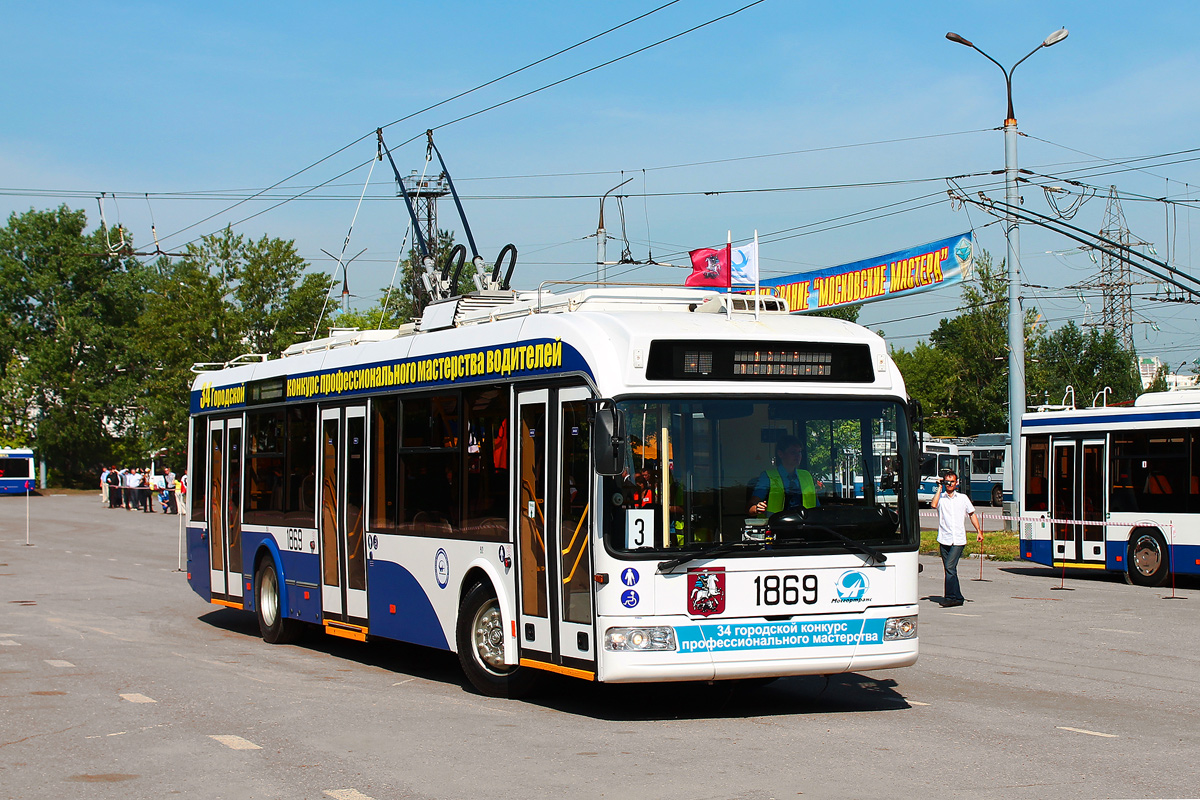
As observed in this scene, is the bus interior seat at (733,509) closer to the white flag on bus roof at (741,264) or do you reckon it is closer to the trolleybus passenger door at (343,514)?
A: the trolleybus passenger door at (343,514)

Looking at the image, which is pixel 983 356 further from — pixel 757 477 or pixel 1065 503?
pixel 757 477

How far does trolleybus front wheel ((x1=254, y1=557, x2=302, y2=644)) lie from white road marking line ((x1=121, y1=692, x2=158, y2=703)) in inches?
149

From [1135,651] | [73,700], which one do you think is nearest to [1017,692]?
[1135,651]

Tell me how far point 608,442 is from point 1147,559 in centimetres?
1498

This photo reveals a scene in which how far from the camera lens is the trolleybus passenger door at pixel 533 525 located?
948cm

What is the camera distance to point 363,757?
768cm

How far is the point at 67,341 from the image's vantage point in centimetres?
7969

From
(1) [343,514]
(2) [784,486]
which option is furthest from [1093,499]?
(2) [784,486]

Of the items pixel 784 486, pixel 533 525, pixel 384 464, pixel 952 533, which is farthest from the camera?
pixel 952 533

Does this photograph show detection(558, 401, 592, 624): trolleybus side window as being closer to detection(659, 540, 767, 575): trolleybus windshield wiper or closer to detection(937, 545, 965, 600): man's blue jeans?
detection(659, 540, 767, 575): trolleybus windshield wiper

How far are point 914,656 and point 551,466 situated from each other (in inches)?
115

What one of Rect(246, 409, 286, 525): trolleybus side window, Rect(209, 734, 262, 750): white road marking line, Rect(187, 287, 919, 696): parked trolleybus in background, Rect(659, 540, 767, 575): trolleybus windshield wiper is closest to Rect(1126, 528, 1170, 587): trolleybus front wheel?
Rect(187, 287, 919, 696): parked trolleybus in background

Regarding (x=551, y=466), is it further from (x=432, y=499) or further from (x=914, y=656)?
(x=914, y=656)

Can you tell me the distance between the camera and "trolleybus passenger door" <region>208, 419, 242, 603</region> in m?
15.1
